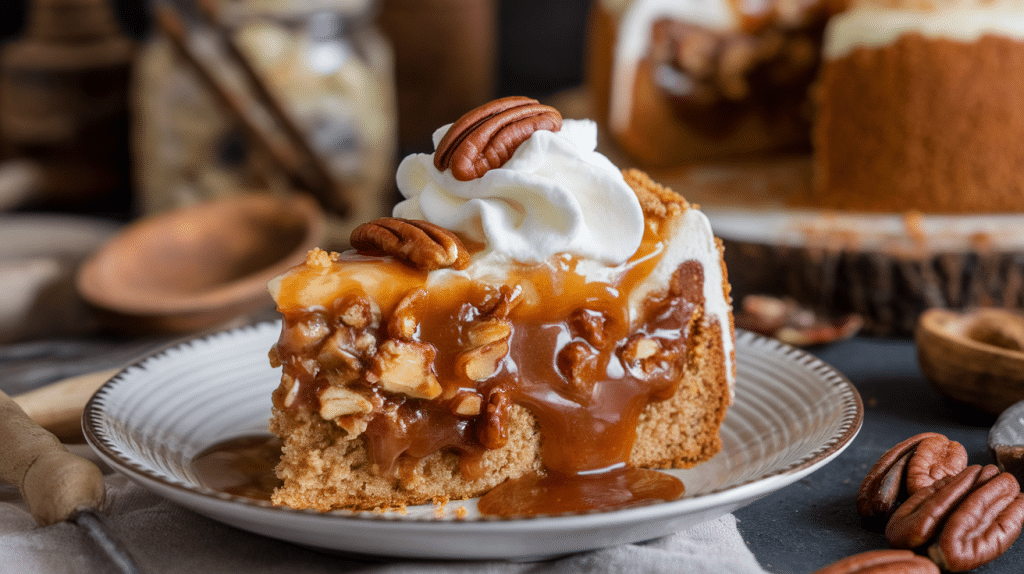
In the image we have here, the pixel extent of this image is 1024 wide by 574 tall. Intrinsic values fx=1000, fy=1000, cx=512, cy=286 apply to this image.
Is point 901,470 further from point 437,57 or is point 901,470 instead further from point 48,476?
point 437,57

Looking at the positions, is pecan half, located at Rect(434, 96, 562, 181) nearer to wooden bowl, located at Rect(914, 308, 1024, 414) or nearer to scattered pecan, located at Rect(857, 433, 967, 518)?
scattered pecan, located at Rect(857, 433, 967, 518)

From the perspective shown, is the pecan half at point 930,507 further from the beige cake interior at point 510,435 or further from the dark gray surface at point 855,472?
the beige cake interior at point 510,435

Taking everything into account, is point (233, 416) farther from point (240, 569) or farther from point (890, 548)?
point (890, 548)

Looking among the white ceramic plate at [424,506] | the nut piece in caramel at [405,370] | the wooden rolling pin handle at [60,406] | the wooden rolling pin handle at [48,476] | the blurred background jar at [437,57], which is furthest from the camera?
the blurred background jar at [437,57]

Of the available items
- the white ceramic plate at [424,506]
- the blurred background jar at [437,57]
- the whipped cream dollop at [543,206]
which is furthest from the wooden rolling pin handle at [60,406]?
the blurred background jar at [437,57]

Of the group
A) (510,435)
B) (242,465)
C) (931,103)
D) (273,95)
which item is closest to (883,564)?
(510,435)
